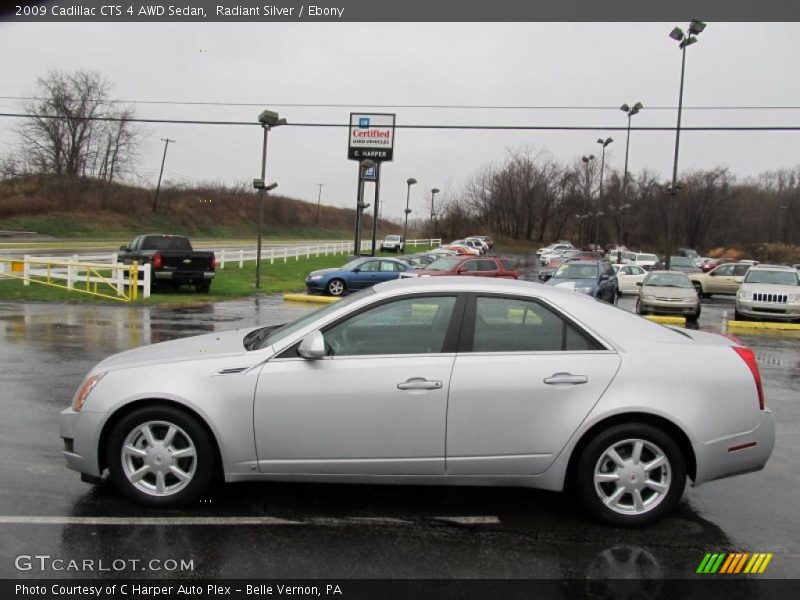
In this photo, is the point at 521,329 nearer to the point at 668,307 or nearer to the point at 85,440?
the point at 85,440

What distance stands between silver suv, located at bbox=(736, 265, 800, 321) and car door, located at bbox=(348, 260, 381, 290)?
1169cm

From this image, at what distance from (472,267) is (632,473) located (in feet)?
64.9

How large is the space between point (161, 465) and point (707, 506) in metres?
3.85

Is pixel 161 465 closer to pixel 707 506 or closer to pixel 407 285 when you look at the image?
pixel 407 285

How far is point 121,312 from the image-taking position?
1588cm

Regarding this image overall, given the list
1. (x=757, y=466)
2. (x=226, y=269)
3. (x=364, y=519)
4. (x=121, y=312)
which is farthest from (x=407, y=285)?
(x=226, y=269)

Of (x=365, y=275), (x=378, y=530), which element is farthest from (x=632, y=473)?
(x=365, y=275)

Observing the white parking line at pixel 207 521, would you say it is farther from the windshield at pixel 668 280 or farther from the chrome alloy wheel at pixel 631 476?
the windshield at pixel 668 280

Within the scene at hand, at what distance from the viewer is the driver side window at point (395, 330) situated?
4430 mm

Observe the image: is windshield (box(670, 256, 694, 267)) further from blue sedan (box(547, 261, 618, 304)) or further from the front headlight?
the front headlight

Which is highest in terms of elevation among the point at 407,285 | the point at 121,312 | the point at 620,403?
the point at 407,285

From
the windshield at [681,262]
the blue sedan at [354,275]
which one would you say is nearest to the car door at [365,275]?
the blue sedan at [354,275]

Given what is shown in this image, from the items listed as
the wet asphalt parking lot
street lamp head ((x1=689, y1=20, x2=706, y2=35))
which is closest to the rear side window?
the wet asphalt parking lot

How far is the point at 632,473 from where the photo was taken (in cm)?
424
